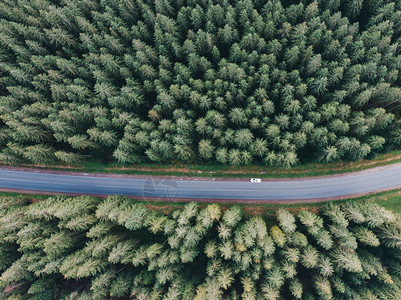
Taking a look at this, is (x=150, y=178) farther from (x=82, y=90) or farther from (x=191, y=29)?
(x=191, y=29)

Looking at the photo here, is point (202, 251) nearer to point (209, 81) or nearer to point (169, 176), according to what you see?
point (169, 176)

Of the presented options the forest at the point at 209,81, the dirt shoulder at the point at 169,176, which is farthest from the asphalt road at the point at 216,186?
the forest at the point at 209,81

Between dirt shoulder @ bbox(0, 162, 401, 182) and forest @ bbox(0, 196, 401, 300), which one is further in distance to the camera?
dirt shoulder @ bbox(0, 162, 401, 182)

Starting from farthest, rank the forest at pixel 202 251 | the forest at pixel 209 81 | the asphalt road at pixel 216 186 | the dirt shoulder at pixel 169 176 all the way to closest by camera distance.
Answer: the dirt shoulder at pixel 169 176 < the asphalt road at pixel 216 186 < the forest at pixel 209 81 < the forest at pixel 202 251

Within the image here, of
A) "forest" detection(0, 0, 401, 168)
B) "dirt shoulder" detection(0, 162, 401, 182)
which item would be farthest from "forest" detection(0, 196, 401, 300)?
"forest" detection(0, 0, 401, 168)

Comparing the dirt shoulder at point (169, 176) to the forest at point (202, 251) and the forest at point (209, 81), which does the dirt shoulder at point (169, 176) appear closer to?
the forest at point (209, 81)

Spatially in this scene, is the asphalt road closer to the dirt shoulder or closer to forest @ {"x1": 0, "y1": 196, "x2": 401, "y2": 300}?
the dirt shoulder
